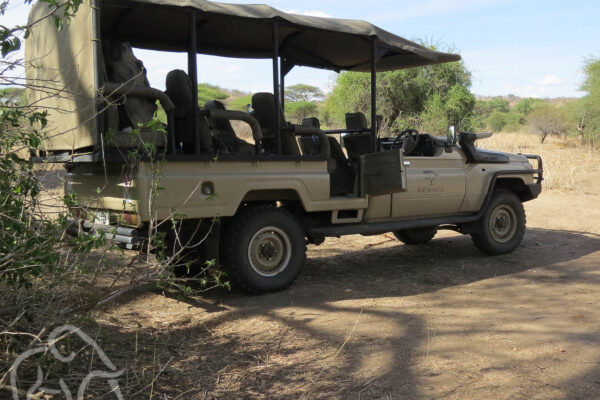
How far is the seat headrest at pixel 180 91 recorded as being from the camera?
17.5 feet

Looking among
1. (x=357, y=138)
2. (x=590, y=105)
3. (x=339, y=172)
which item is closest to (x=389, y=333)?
(x=339, y=172)

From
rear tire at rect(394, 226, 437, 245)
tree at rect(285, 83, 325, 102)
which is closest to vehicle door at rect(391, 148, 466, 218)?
rear tire at rect(394, 226, 437, 245)

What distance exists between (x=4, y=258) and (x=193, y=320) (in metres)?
2.00

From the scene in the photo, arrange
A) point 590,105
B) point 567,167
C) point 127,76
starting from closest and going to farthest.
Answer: point 127,76
point 567,167
point 590,105

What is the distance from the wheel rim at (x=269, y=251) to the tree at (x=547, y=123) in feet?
100

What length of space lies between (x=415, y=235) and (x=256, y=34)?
3.65 metres

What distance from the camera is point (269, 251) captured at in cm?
541

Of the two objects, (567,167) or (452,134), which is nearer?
(452,134)

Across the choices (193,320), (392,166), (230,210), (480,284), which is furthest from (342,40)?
(193,320)

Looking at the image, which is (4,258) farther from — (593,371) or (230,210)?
(593,371)

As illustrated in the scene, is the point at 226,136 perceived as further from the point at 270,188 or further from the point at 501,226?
the point at 501,226

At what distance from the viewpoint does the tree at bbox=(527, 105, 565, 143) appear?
3472 cm

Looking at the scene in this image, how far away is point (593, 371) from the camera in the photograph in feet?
11.4

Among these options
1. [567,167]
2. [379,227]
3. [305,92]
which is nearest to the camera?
[379,227]
